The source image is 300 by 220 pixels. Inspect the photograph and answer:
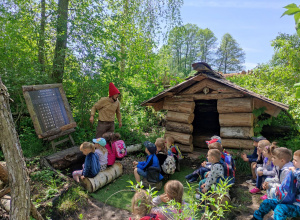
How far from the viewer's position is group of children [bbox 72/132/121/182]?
4559mm

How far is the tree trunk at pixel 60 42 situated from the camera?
6.55 m

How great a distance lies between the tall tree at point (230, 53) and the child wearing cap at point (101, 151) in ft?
144

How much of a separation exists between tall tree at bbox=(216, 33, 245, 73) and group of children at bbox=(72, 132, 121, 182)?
4364cm

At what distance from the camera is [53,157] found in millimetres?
5078

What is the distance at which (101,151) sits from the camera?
16.4 ft

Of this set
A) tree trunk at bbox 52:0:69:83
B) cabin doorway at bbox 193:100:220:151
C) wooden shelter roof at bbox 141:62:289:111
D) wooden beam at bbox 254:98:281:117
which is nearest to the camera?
wooden beam at bbox 254:98:281:117

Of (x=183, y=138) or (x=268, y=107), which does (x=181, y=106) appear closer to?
(x=183, y=138)

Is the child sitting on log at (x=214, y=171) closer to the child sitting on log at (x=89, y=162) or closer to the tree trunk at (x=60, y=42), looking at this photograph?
the child sitting on log at (x=89, y=162)

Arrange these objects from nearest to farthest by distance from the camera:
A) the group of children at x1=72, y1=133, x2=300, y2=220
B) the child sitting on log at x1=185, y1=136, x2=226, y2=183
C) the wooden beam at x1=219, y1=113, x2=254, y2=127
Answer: the group of children at x1=72, y1=133, x2=300, y2=220 < the child sitting on log at x1=185, y1=136, x2=226, y2=183 < the wooden beam at x1=219, y1=113, x2=254, y2=127

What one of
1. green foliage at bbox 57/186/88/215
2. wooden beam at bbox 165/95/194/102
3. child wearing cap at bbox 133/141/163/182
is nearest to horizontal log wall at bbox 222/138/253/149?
wooden beam at bbox 165/95/194/102

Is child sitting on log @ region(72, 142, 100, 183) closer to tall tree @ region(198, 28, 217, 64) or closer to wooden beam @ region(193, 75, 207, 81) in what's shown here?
wooden beam @ region(193, 75, 207, 81)

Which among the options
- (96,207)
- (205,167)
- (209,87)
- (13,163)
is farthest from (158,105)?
(13,163)

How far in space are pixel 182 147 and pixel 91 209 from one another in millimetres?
3417

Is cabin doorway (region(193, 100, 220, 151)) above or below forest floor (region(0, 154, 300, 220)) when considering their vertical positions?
above
